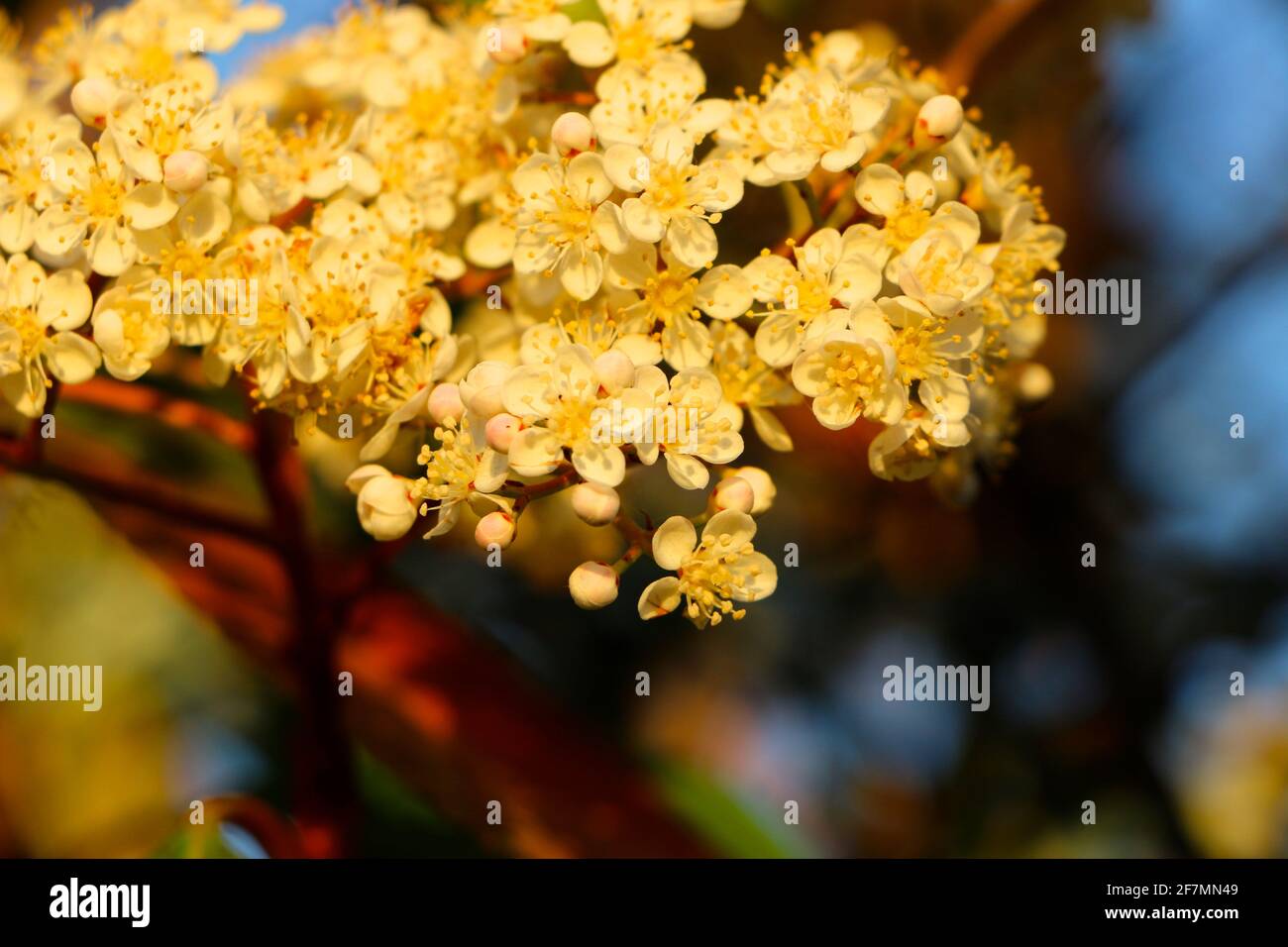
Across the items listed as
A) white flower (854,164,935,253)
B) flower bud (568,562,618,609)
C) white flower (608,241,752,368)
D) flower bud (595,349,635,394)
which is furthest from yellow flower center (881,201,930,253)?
flower bud (568,562,618,609)

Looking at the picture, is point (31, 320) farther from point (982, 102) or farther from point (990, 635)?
point (990, 635)

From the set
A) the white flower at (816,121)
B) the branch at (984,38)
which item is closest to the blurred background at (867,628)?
the branch at (984,38)

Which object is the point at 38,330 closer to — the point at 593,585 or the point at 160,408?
the point at 160,408

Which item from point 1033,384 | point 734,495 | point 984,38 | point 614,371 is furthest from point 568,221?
point 984,38

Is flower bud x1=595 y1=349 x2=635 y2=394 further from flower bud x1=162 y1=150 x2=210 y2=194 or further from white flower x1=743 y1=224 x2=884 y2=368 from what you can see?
flower bud x1=162 y1=150 x2=210 y2=194

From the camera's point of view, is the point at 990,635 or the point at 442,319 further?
the point at 990,635
